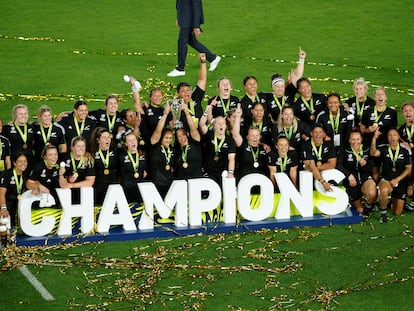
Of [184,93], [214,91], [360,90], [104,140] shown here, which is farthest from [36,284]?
[214,91]

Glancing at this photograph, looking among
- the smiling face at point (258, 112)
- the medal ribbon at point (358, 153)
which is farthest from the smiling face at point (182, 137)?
the medal ribbon at point (358, 153)

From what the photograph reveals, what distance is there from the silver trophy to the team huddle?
0.01 meters

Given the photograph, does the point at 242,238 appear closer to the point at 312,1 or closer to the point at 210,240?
the point at 210,240

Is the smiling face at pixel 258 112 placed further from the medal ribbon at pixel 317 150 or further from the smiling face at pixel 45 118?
the smiling face at pixel 45 118

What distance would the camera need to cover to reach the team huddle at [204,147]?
12.4 m

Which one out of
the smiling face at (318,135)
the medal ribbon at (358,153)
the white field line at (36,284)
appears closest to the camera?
the white field line at (36,284)

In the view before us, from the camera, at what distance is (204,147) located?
42.7 feet

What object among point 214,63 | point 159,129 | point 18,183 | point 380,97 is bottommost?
point 18,183

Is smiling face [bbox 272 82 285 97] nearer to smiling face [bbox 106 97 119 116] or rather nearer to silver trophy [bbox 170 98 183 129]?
silver trophy [bbox 170 98 183 129]

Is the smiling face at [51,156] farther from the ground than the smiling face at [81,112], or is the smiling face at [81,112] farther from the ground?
the smiling face at [81,112]

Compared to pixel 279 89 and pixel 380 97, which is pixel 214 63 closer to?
pixel 279 89

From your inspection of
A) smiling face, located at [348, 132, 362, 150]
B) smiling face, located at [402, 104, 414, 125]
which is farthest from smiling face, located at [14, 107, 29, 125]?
smiling face, located at [402, 104, 414, 125]

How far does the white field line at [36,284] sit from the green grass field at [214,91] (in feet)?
0.17

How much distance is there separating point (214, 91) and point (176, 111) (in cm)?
465
